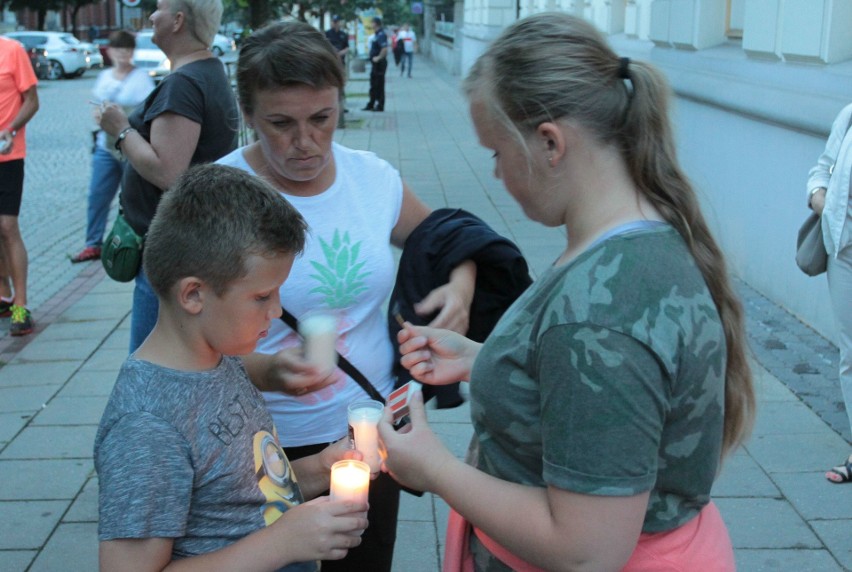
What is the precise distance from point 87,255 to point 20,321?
7.33 feet

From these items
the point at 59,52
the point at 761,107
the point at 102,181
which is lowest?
the point at 59,52

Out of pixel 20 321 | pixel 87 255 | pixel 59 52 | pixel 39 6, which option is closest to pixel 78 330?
pixel 20 321

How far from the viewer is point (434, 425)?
16.2ft

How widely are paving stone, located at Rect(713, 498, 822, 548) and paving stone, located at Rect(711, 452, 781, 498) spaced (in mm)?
57

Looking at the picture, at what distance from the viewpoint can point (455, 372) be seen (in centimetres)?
212

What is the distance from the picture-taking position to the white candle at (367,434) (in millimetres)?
1962

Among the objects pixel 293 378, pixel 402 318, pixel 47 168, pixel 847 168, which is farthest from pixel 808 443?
pixel 47 168

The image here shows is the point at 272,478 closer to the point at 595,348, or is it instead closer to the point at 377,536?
the point at 377,536

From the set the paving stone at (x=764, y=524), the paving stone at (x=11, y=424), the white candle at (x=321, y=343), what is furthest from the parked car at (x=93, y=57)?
the white candle at (x=321, y=343)

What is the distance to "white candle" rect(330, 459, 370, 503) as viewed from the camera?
1.84 metres

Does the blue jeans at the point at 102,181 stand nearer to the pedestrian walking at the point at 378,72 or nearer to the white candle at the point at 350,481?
the white candle at the point at 350,481

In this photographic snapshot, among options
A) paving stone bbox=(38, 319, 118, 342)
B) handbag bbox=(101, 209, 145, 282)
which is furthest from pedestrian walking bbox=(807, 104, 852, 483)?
paving stone bbox=(38, 319, 118, 342)

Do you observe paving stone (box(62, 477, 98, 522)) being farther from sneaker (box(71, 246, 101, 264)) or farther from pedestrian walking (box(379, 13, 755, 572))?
sneaker (box(71, 246, 101, 264))

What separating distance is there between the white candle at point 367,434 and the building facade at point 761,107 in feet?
12.7
